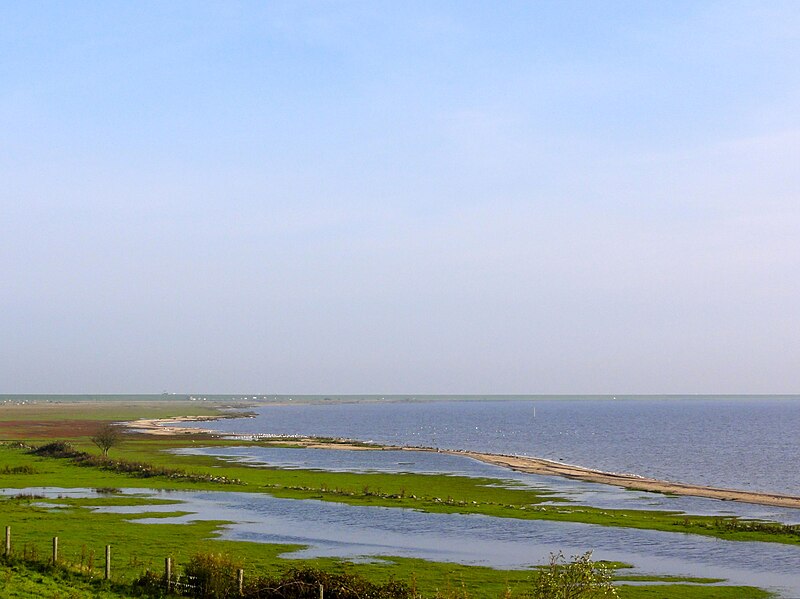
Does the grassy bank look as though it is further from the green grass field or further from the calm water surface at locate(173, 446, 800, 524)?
the calm water surface at locate(173, 446, 800, 524)

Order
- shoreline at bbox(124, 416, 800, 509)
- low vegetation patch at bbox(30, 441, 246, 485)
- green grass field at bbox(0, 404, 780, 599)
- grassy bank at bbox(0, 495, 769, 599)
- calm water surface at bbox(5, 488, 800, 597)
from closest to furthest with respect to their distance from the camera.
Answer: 1. grassy bank at bbox(0, 495, 769, 599)
2. green grass field at bbox(0, 404, 780, 599)
3. calm water surface at bbox(5, 488, 800, 597)
4. shoreline at bbox(124, 416, 800, 509)
5. low vegetation patch at bbox(30, 441, 246, 485)

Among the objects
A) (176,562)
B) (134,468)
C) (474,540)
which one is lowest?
(474,540)

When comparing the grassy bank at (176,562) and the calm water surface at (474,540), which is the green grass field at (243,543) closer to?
the grassy bank at (176,562)

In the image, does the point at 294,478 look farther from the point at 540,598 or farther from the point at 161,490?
the point at 540,598

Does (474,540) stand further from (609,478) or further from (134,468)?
(609,478)

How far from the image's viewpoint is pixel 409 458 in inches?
4946

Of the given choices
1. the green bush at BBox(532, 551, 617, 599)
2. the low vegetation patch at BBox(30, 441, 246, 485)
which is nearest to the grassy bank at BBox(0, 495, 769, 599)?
the green bush at BBox(532, 551, 617, 599)

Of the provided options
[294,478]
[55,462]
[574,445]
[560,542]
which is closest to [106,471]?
[55,462]

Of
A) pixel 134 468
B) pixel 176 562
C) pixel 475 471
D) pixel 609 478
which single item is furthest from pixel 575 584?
pixel 475 471

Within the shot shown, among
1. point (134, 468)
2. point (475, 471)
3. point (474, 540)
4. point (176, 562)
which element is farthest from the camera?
point (475, 471)

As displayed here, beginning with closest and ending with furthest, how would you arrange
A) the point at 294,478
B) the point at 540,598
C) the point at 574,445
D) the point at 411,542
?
the point at 540,598, the point at 411,542, the point at 294,478, the point at 574,445

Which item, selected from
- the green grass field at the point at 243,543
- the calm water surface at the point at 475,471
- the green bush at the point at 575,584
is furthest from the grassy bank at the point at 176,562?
the calm water surface at the point at 475,471

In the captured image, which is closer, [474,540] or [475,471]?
[474,540]

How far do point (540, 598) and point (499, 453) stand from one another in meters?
120
